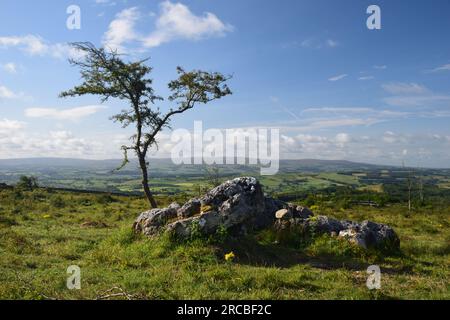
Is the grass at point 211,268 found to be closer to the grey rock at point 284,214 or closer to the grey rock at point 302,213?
the grey rock at point 284,214

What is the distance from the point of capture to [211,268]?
1193cm

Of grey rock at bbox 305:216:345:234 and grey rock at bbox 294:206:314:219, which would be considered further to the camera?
grey rock at bbox 294:206:314:219

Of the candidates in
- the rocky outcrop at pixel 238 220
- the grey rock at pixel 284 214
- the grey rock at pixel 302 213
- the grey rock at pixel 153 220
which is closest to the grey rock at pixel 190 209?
the rocky outcrop at pixel 238 220

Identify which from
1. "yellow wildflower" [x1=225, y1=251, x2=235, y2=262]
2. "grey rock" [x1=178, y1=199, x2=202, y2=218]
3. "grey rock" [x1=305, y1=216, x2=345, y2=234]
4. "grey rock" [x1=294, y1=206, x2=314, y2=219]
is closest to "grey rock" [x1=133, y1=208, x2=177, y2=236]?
"grey rock" [x1=178, y1=199, x2=202, y2=218]

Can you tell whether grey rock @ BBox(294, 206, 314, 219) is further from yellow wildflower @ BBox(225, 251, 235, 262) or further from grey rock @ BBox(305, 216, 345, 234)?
yellow wildflower @ BBox(225, 251, 235, 262)

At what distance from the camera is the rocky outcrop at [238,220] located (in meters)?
15.2

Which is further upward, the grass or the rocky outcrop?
the rocky outcrop

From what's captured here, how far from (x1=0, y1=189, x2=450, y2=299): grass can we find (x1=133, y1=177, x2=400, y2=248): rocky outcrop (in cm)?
61

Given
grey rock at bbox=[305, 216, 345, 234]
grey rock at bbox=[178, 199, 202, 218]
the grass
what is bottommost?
the grass

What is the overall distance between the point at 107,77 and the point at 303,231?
57.8 feet

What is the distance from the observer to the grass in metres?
9.55

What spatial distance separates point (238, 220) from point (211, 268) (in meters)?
4.31

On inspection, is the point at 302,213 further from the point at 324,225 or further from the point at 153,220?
the point at 153,220
